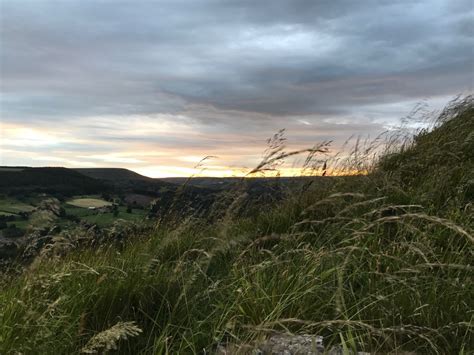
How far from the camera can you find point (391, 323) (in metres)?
2.90

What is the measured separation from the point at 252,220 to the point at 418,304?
3113mm

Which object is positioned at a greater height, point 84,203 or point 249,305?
point 84,203

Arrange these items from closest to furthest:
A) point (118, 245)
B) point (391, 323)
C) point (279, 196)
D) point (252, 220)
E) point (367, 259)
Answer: point (391, 323), point (367, 259), point (118, 245), point (252, 220), point (279, 196)

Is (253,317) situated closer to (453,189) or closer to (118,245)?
(118,245)

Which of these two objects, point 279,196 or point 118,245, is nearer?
point 118,245

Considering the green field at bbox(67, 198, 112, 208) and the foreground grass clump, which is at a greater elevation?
the green field at bbox(67, 198, 112, 208)

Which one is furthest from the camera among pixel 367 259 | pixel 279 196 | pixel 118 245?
pixel 279 196

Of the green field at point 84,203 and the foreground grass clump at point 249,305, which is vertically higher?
the green field at point 84,203

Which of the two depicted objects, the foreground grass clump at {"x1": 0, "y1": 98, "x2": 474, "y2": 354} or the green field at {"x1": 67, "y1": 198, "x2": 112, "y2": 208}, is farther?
the green field at {"x1": 67, "y1": 198, "x2": 112, "y2": 208}

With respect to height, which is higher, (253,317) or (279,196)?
(279,196)

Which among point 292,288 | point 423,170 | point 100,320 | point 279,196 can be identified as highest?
point 423,170

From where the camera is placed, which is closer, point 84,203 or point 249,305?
point 249,305

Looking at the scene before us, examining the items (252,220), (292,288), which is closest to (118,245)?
(252,220)

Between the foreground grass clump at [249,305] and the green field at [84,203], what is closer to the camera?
the foreground grass clump at [249,305]
